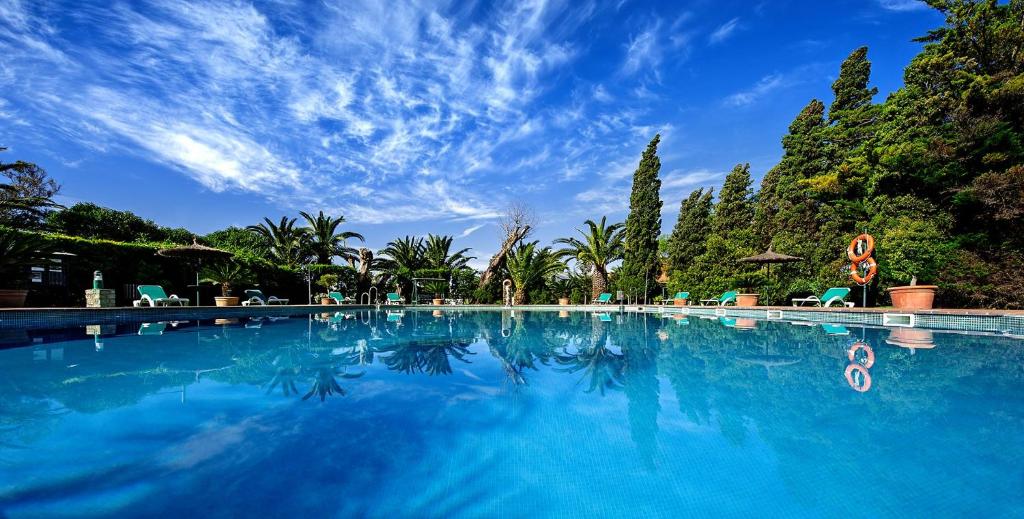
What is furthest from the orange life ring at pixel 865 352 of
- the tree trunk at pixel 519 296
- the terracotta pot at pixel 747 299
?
the tree trunk at pixel 519 296

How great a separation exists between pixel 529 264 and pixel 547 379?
725 inches

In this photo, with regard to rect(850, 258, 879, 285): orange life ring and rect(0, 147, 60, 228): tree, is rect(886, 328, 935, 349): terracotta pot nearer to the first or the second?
rect(850, 258, 879, 285): orange life ring

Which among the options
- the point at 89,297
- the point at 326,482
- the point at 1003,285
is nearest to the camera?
the point at 326,482

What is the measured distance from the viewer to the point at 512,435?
3.23 m

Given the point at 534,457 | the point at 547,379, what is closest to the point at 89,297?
the point at 547,379

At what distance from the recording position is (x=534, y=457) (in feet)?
9.16

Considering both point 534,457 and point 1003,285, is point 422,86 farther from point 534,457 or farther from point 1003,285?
point 1003,285

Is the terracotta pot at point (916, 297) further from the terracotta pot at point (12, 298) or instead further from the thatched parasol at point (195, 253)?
the terracotta pot at point (12, 298)

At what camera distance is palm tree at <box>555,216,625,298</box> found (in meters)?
23.2

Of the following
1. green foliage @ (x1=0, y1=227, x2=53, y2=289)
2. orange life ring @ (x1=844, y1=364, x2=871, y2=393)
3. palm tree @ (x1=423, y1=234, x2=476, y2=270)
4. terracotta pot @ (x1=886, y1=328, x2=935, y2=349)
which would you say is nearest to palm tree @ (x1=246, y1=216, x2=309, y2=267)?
palm tree @ (x1=423, y1=234, x2=476, y2=270)

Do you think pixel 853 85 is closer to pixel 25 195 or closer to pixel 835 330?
pixel 835 330

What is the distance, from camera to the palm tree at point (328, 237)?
2648 centimetres

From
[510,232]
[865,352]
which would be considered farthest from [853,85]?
[510,232]

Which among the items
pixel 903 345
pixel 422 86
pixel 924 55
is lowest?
pixel 903 345
